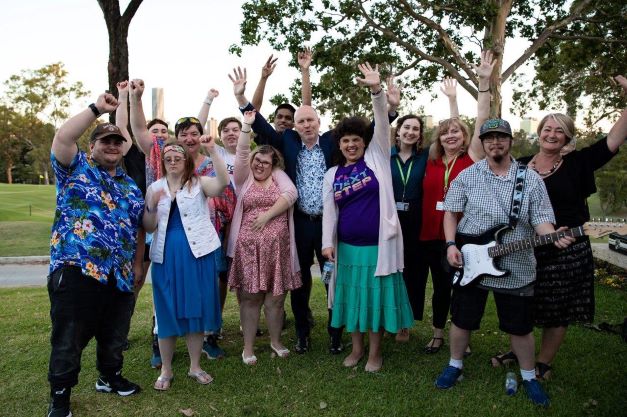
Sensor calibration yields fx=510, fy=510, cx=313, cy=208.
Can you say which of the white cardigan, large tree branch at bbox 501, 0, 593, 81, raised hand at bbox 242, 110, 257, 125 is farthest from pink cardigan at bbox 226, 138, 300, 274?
large tree branch at bbox 501, 0, 593, 81

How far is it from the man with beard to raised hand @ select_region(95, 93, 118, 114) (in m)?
2.64

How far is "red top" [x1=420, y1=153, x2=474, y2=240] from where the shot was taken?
473cm

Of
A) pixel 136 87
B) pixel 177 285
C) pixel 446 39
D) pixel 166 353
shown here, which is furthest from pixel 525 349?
pixel 446 39

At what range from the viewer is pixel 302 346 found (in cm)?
A: 508

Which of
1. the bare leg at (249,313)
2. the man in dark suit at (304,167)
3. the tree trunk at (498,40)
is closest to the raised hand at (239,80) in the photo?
the man in dark suit at (304,167)

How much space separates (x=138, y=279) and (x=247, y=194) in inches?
48.1

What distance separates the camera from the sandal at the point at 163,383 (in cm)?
425

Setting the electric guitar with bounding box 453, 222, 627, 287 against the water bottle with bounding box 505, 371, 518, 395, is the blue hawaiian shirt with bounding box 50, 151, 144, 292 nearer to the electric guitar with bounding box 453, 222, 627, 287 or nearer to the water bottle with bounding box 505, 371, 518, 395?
the electric guitar with bounding box 453, 222, 627, 287

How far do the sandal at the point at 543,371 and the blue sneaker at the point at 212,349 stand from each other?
2869 millimetres

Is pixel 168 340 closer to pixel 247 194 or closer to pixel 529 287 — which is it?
pixel 247 194

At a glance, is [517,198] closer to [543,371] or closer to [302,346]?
[543,371]

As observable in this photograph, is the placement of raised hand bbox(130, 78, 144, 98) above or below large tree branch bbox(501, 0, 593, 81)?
below

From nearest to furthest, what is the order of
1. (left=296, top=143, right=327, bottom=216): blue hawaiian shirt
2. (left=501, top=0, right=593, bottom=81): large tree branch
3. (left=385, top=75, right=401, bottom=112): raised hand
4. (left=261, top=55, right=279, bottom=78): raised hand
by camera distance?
(left=385, top=75, right=401, bottom=112): raised hand
(left=296, top=143, right=327, bottom=216): blue hawaiian shirt
(left=261, top=55, right=279, bottom=78): raised hand
(left=501, top=0, right=593, bottom=81): large tree branch

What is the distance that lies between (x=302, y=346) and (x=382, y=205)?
173cm
